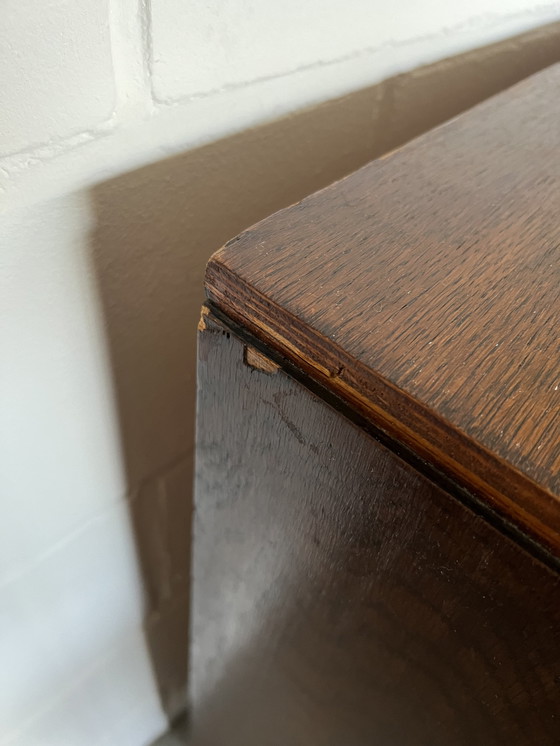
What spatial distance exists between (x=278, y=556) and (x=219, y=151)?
0.27m

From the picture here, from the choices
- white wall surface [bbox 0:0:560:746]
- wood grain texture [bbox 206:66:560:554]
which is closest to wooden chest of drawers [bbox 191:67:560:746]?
wood grain texture [bbox 206:66:560:554]

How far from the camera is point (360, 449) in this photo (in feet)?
0.91

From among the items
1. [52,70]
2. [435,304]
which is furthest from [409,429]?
[52,70]

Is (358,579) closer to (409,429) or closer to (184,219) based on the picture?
(409,429)

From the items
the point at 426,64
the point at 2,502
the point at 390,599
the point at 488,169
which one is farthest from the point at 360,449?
the point at 426,64

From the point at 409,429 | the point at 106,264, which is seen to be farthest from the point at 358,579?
the point at 106,264

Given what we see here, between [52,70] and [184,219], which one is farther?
[184,219]

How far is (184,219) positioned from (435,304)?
0.24m

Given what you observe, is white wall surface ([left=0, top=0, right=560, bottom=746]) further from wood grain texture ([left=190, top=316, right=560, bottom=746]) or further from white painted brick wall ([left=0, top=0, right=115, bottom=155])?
wood grain texture ([left=190, top=316, right=560, bottom=746])

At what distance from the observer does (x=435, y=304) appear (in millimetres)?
279

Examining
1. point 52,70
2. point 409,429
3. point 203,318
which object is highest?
point 52,70

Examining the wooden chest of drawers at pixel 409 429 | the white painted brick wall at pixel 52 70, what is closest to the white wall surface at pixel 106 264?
the white painted brick wall at pixel 52 70

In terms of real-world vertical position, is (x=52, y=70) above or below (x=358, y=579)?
above

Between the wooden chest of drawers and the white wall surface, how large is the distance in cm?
13
